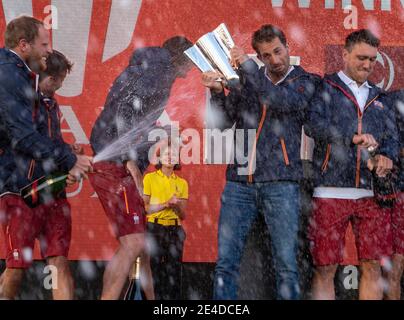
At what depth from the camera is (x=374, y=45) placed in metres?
5.39

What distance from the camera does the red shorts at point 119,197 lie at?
5.59 meters

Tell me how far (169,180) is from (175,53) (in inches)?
32.8

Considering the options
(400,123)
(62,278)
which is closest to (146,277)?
(62,278)

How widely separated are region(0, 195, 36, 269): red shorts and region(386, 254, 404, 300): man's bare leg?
2243 mm

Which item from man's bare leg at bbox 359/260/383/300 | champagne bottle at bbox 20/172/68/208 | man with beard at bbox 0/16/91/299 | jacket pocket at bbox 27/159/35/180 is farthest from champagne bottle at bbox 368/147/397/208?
jacket pocket at bbox 27/159/35/180

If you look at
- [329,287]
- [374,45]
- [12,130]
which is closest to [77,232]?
[12,130]

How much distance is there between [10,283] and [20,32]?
1.42 meters

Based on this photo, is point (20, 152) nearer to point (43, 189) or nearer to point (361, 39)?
point (43, 189)

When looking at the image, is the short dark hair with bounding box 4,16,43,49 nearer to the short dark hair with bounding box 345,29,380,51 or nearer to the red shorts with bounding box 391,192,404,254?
the short dark hair with bounding box 345,29,380,51

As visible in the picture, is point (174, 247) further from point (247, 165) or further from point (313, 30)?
→ point (313, 30)

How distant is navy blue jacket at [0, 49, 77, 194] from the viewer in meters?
4.91

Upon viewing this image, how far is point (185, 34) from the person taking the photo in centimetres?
583
